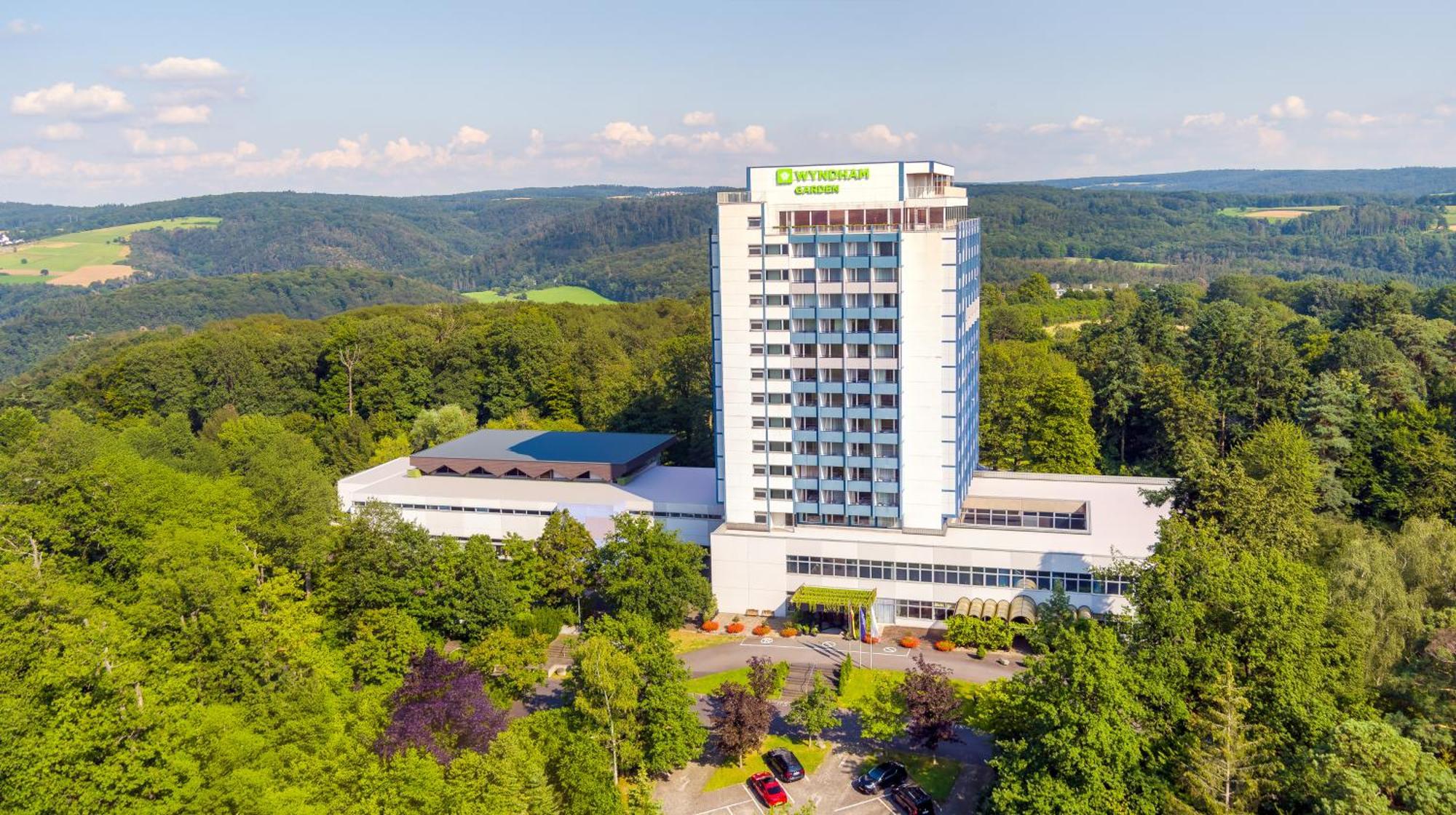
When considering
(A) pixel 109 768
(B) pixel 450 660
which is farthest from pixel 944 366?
(A) pixel 109 768

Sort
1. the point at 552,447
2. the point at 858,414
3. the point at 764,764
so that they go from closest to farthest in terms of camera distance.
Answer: the point at 764,764
the point at 858,414
the point at 552,447

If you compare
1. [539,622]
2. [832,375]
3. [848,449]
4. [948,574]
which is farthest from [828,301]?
[539,622]

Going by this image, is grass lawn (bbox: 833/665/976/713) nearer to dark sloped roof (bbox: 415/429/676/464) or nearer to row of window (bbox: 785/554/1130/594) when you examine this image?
row of window (bbox: 785/554/1130/594)

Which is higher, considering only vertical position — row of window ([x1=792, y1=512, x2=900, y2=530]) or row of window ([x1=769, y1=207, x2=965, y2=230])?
row of window ([x1=769, y1=207, x2=965, y2=230])

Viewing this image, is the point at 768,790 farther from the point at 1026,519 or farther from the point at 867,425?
the point at 1026,519

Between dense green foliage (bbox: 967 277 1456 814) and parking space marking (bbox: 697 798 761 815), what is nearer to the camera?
dense green foliage (bbox: 967 277 1456 814)

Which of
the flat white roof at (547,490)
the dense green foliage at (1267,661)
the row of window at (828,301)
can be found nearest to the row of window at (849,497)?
the flat white roof at (547,490)

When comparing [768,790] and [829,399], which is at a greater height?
[829,399]

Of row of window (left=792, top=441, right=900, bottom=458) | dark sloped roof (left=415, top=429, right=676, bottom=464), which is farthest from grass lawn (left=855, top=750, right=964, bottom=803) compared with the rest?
dark sloped roof (left=415, top=429, right=676, bottom=464)

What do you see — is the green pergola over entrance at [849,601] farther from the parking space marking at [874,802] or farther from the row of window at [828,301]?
the row of window at [828,301]
